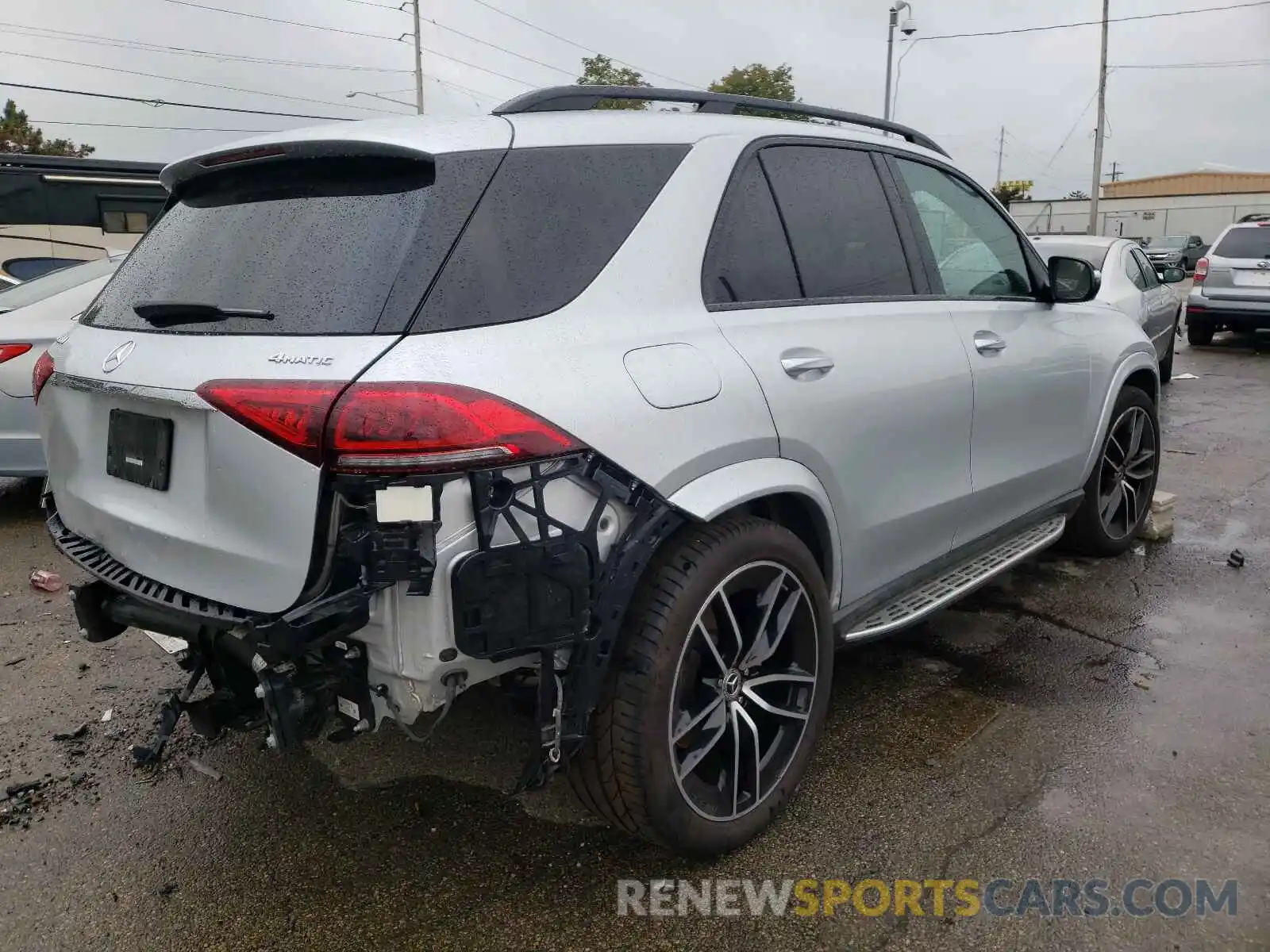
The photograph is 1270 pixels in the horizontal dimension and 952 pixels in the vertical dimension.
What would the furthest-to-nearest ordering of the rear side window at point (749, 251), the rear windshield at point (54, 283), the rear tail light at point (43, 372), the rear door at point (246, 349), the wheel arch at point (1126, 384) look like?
1. the rear windshield at point (54, 283)
2. the wheel arch at point (1126, 384)
3. the rear tail light at point (43, 372)
4. the rear side window at point (749, 251)
5. the rear door at point (246, 349)

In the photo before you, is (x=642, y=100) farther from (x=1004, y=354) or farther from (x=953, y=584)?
(x=953, y=584)

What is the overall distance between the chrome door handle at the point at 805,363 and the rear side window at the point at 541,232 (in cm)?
56

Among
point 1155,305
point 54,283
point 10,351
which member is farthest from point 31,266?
point 1155,305

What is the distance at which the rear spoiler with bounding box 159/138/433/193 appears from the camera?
2.16 meters

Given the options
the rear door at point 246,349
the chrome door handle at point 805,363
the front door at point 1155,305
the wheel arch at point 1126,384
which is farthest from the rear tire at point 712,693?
the front door at point 1155,305

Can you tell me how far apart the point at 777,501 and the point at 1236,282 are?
12.7 metres

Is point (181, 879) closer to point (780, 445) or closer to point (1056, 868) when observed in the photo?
point (780, 445)

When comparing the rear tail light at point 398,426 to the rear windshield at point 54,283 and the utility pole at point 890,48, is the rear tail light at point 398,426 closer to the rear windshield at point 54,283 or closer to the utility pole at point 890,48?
the rear windshield at point 54,283

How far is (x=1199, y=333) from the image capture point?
1341 centimetres

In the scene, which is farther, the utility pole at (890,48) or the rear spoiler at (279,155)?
the utility pole at (890,48)

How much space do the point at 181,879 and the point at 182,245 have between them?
1691 mm

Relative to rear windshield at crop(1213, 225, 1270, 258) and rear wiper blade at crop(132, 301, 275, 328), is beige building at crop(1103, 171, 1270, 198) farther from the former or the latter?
rear wiper blade at crop(132, 301, 275, 328)

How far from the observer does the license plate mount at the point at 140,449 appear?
2230 mm

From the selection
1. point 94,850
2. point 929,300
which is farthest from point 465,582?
point 929,300
